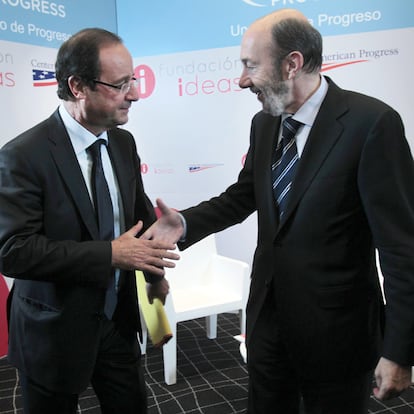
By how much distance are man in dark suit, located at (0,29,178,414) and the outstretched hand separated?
0.10 m

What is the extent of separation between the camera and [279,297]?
5.15 feet

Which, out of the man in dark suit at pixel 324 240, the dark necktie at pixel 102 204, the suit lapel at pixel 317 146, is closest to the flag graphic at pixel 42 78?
the dark necktie at pixel 102 204

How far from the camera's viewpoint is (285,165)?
157 centimetres

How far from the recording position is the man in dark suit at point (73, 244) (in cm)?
144

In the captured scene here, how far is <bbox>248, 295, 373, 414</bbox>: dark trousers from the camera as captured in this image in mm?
1541

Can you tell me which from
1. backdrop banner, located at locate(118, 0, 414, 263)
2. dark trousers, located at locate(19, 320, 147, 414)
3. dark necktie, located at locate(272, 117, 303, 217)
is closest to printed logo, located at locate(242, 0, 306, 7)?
backdrop banner, located at locate(118, 0, 414, 263)

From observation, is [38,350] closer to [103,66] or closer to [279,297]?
[279,297]

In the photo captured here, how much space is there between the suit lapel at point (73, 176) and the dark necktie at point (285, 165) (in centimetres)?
62

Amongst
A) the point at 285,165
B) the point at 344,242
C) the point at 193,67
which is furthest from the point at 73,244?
the point at 193,67

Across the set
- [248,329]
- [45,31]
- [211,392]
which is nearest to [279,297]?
[248,329]

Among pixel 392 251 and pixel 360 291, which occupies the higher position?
pixel 392 251

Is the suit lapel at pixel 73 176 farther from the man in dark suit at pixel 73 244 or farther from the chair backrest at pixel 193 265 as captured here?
the chair backrest at pixel 193 265

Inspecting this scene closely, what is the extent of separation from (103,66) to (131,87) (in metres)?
0.13

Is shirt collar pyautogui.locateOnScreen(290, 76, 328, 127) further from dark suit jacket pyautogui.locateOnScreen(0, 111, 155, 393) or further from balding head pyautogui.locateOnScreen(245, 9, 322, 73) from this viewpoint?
dark suit jacket pyautogui.locateOnScreen(0, 111, 155, 393)
